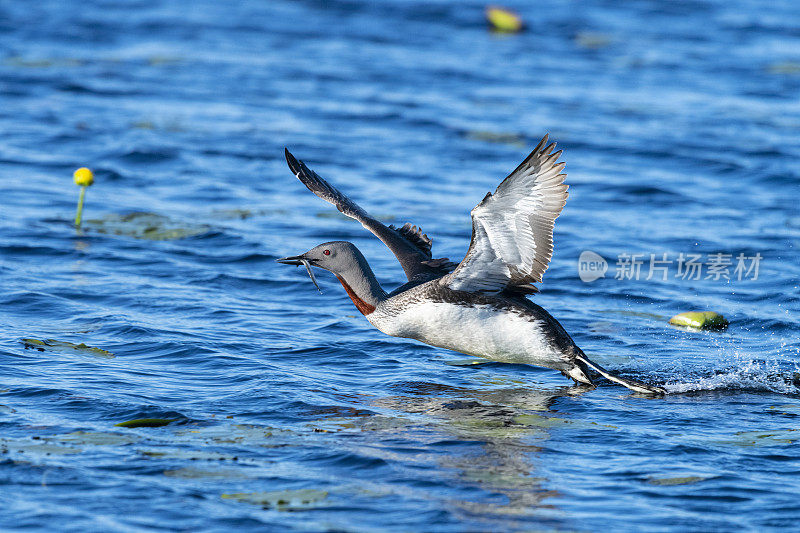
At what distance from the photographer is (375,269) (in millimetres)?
11047

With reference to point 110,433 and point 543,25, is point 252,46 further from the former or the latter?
point 110,433

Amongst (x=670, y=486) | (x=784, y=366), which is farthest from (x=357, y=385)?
(x=784, y=366)

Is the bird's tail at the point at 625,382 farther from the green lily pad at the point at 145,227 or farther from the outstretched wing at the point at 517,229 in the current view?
the green lily pad at the point at 145,227

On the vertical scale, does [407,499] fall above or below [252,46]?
below

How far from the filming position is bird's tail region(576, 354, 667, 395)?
7910 millimetres

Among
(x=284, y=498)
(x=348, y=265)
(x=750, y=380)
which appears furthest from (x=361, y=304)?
(x=750, y=380)

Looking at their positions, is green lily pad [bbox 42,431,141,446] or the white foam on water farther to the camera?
the white foam on water

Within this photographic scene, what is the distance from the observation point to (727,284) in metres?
10.8

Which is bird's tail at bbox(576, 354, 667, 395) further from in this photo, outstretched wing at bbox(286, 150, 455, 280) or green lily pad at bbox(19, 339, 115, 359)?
green lily pad at bbox(19, 339, 115, 359)

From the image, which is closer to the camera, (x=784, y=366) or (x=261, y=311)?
(x=784, y=366)

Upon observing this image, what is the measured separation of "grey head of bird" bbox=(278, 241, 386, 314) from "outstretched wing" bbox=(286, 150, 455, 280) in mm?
570

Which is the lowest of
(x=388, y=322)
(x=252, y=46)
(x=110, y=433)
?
(x=110, y=433)

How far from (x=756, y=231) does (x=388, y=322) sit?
19.5 feet

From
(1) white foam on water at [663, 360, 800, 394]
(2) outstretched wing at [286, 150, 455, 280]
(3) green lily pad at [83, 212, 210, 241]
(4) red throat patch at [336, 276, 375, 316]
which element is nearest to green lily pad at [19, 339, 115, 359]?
(4) red throat patch at [336, 276, 375, 316]
